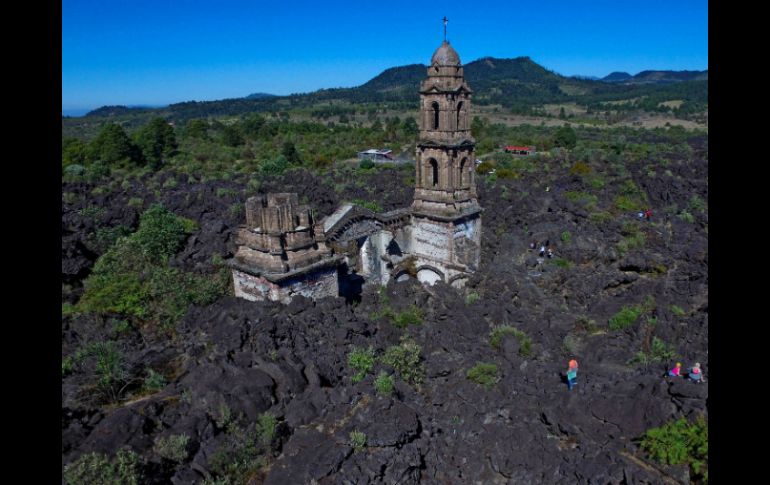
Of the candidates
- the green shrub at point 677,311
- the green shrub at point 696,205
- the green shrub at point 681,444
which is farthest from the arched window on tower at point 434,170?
the green shrub at point 696,205

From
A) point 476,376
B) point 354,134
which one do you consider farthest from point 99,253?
point 354,134

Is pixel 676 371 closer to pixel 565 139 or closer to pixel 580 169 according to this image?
pixel 580 169

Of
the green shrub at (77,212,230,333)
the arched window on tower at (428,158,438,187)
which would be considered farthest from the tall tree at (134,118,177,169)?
the arched window on tower at (428,158,438,187)

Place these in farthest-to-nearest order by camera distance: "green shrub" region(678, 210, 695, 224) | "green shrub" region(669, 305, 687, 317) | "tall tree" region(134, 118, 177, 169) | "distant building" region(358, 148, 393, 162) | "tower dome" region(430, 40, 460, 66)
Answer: "distant building" region(358, 148, 393, 162) → "tall tree" region(134, 118, 177, 169) → "green shrub" region(678, 210, 695, 224) → "tower dome" region(430, 40, 460, 66) → "green shrub" region(669, 305, 687, 317)

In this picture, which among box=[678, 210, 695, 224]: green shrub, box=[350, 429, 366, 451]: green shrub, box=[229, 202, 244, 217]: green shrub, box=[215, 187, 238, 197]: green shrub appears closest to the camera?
box=[350, 429, 366, 451]: green shrub

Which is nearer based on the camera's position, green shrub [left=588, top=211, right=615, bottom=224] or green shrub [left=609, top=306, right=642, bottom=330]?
green shrub [left=609, top=306, right=642, bottom=330]

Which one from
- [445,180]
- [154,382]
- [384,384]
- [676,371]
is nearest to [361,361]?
[384,384]

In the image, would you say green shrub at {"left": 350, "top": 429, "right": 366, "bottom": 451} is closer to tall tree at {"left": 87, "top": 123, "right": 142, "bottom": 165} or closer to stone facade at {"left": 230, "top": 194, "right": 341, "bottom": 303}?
stone facade at {"left": 230, "top": 194, "right": 341, "bottom": 303}
